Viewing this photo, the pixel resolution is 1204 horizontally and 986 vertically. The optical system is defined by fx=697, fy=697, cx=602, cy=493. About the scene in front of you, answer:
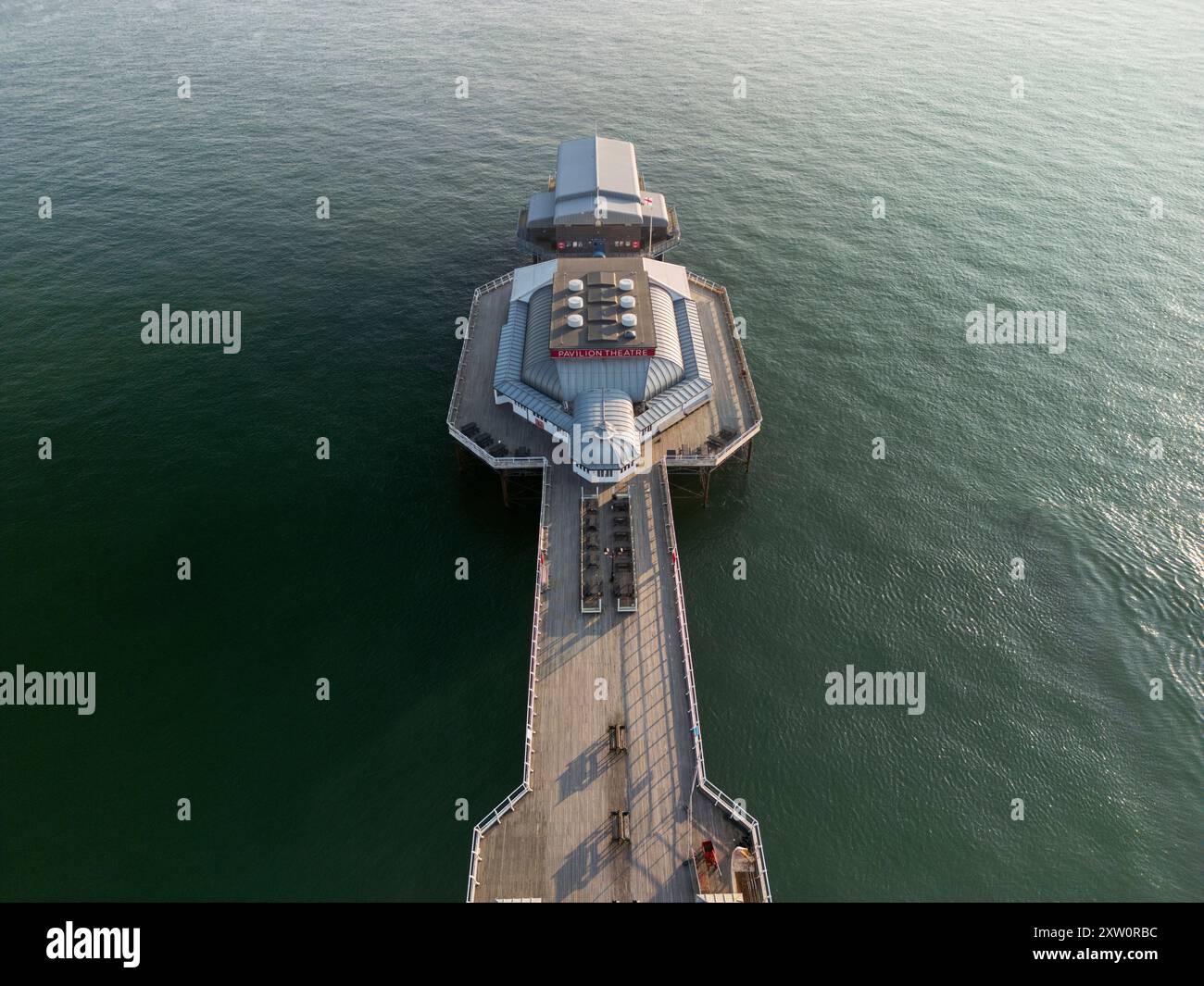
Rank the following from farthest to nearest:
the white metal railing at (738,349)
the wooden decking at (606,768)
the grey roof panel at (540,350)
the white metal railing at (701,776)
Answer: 1. the white metal railing at (738,349)
2. the grey roof panel at (540,350)
3. the wooden decking at (606,768)
4. the white metal railing at (701,776)

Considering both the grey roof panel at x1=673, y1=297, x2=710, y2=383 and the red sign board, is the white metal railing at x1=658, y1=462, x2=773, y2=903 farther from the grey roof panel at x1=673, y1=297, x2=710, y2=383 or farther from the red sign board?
the grey roof panel at x1=673, y1=297, x2=710, y2=383

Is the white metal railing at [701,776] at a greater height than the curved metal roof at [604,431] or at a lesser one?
lesser

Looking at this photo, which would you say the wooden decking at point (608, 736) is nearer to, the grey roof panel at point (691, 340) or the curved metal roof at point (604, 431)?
the curved metal roof at point (604, 431)

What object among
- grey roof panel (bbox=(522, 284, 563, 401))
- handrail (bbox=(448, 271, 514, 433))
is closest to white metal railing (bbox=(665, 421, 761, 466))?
grey roof panel (bbox=(522, 284, 563, 401))

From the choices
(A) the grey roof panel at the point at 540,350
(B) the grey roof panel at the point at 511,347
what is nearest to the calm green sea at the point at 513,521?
(B) the grey roof panel at the point at 511,347

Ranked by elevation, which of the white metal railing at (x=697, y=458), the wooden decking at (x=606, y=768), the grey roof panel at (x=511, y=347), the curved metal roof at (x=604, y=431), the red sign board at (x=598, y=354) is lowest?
the wooden decking at (x=606, y=768)

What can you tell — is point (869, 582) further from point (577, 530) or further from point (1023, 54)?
point (1023, 54)

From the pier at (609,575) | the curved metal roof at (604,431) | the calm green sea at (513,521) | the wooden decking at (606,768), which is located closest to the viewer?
the wooden decking at (606,768)

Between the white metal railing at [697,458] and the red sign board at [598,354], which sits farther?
the red sign board at [598,354]

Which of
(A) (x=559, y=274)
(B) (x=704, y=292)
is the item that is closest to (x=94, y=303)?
(A) (x=559, y=274)
